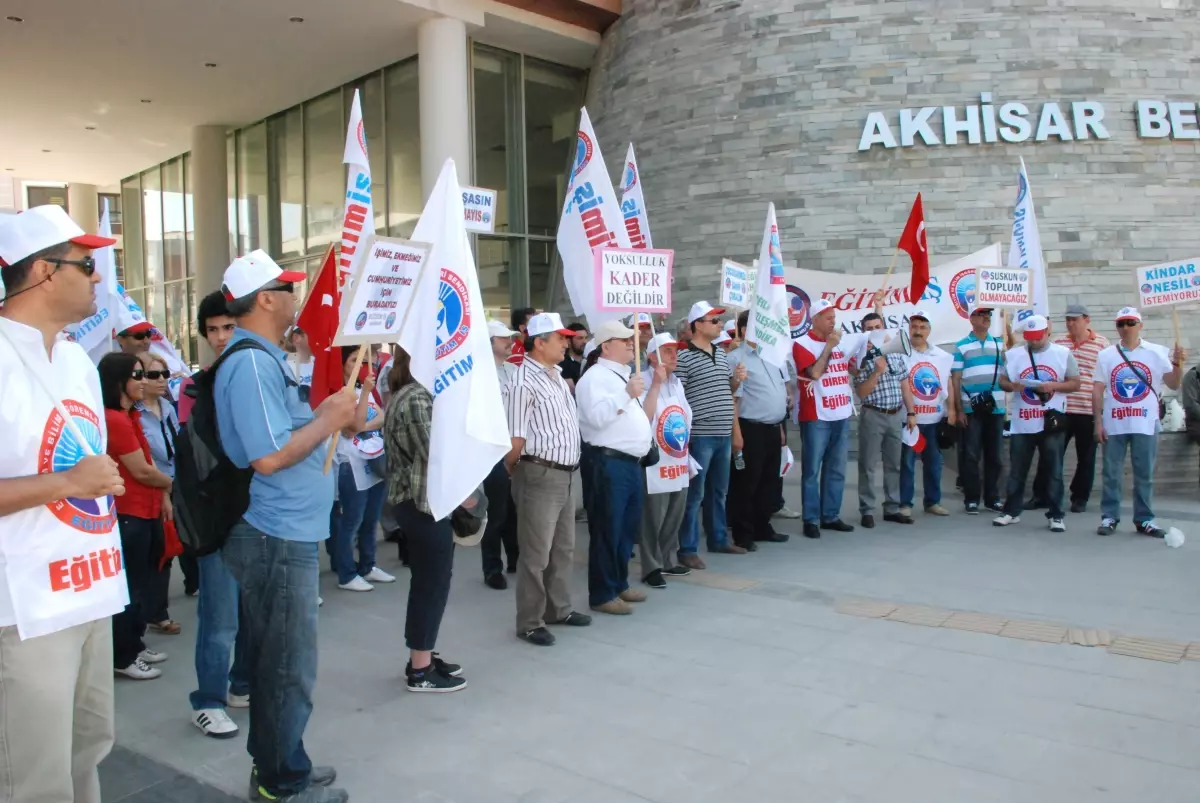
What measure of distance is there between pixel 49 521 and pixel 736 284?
6631 mm

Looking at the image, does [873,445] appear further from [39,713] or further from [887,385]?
[39,713]

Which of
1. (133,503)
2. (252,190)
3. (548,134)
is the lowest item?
(133,503)

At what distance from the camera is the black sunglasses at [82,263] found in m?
2.56

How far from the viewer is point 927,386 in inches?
361

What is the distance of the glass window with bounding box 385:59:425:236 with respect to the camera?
1747 centimetres

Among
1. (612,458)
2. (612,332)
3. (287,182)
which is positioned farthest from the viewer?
(287,182)

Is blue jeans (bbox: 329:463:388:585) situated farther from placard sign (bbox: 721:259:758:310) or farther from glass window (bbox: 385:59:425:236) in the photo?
glass window (bbox: 385:59:425:236)

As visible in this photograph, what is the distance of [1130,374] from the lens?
7.88 metres

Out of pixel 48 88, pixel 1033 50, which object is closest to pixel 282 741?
pixel 1033 50

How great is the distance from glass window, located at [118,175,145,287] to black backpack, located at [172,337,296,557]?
25691mm

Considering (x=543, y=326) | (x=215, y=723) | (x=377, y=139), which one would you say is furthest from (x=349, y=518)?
(x=377, y=139)

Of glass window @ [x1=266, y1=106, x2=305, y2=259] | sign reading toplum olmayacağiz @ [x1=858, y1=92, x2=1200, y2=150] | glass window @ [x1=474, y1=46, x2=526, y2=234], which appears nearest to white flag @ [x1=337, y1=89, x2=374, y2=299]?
sign reading toplum olmayacağiz @ [x1=858, y1=92, x2=1200, y2=150]

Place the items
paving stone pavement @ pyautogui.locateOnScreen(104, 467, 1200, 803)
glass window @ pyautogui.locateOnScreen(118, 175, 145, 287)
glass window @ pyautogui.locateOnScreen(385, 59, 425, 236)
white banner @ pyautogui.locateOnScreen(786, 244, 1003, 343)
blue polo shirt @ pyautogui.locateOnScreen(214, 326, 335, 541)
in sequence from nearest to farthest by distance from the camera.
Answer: blue polo shirt @ pyautogui.locateOnScreen(214, 326, 335, 541)
paving stone pavement @ pyautogui.locateOnScreen(104, 467, 1200, 803)
white banner @ pyautogui.locateOnScreen(786, 244, 1003, 343)
glass window @ pyautogui.locateOnScreen(385, 59, 425, 236)
glass window @ pyautogui.locateOnScreen(118, 175, 145, 287)

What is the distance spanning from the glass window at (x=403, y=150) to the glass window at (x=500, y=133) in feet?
3.98
